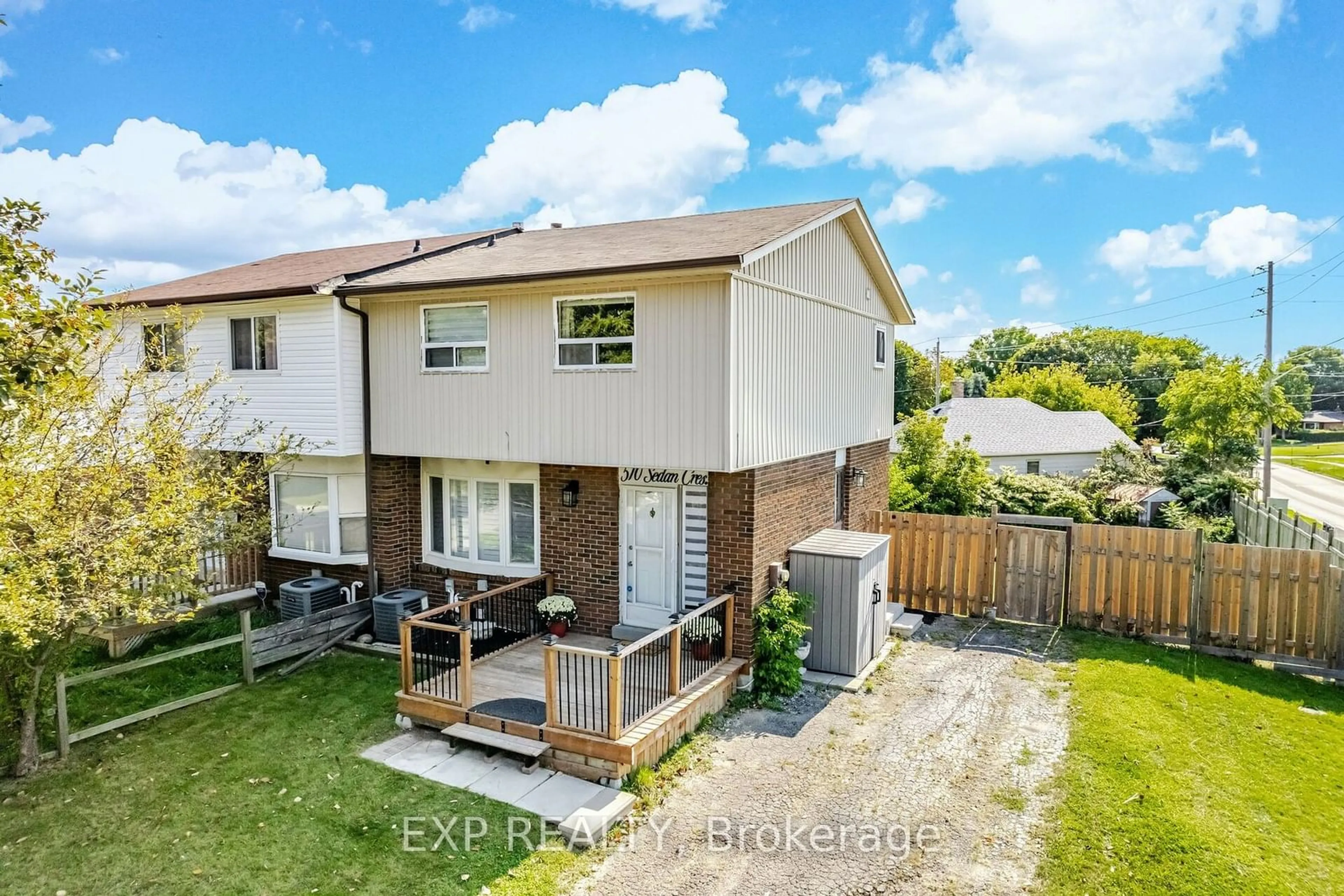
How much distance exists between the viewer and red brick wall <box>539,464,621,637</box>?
1044cm

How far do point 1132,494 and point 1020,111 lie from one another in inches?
491

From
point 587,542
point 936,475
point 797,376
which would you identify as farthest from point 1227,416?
point 587,542

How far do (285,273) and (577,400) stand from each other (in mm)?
7407

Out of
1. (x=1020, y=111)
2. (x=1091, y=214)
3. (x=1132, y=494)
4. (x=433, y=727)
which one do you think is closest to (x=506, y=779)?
(x=433, y=727)

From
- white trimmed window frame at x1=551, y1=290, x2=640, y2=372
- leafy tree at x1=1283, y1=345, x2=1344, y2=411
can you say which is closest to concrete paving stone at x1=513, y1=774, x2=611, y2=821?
white trimmed window frame at x1=551, y1=290, x2=640, y2=372

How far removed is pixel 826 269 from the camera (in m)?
11.5

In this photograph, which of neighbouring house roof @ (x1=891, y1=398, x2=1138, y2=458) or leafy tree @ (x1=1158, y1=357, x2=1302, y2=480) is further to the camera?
neighbouring house roof @ (x1=891, y1=398, x2=1138, y2=458)

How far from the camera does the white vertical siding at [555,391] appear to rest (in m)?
8.78

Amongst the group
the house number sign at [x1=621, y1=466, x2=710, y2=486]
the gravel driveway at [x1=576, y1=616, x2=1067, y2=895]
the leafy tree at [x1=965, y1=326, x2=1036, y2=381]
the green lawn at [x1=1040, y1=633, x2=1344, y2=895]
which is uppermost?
the leafy tree at [x1=965, y1=326, x2=1036, y2=381]

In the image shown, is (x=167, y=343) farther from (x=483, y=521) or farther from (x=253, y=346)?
(x=483, y=521)

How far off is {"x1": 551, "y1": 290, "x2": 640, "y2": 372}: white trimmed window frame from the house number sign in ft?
4.53

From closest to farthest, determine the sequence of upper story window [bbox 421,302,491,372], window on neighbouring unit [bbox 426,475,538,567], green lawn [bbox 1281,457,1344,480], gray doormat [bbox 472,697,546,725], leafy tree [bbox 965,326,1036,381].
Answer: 1. gray doormat [bbox 472,697,546,725]
2. upper story window [bbox 421,302,491,372]
3. window on neighbouring unit [bbox 426,475,538,567]
4. green lawn [bbox 1281,457,1344,480]
5. leafy tree [bbox 965,326,1036,381]

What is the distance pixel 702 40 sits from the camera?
1427 cm

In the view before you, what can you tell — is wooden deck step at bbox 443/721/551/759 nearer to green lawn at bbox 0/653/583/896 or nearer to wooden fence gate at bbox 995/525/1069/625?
green lawn at bbox 0/653/583/896
